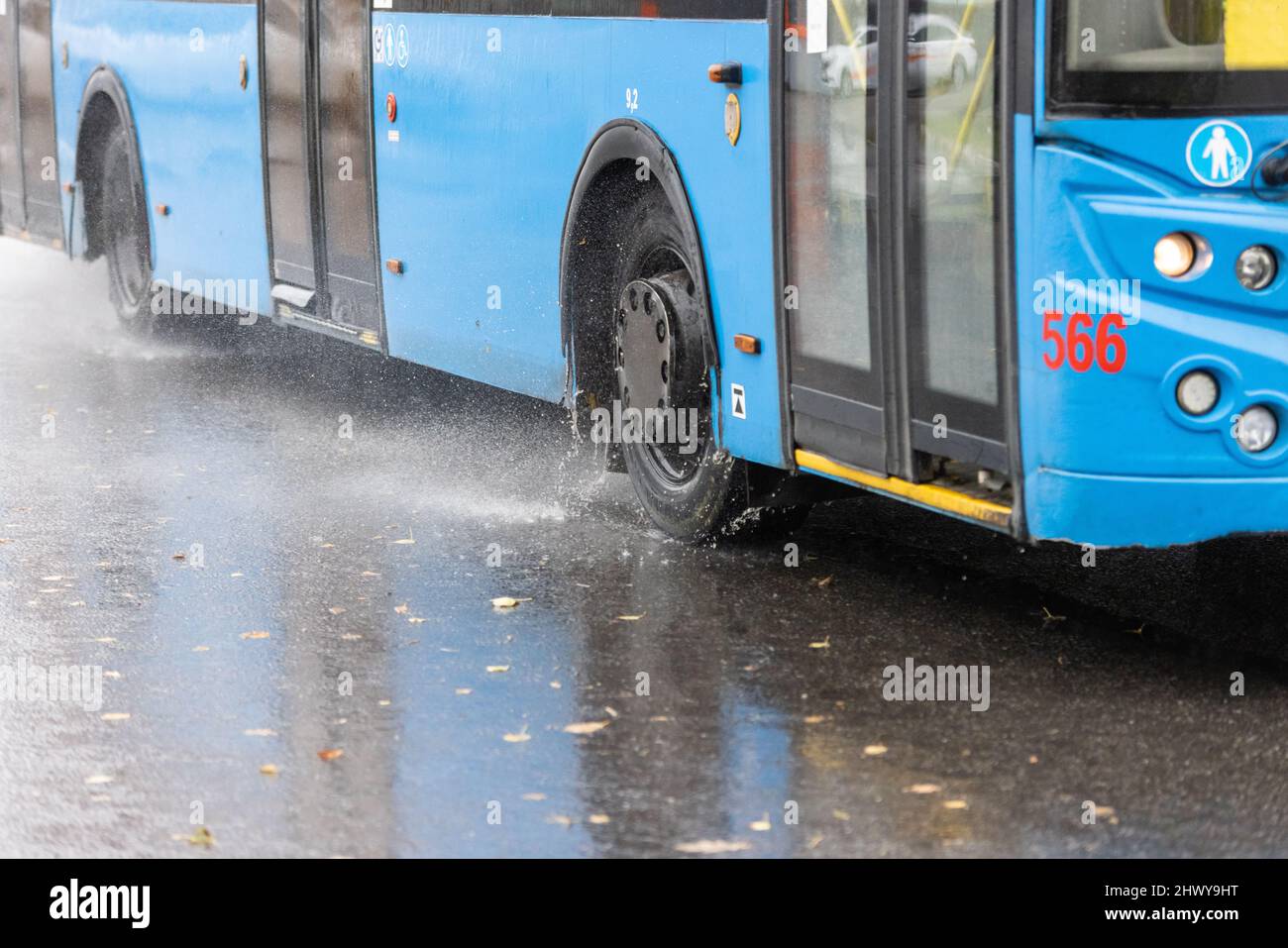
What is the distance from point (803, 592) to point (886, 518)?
4.78ft

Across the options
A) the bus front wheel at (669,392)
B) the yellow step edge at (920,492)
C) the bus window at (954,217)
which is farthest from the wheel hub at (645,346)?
the bus window at (954,217)

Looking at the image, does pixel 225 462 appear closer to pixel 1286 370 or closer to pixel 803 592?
pixel 803 592

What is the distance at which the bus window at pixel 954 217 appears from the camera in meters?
6.18

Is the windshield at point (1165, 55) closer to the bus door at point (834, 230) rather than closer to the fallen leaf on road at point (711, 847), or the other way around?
the bus door at point (834, 230)

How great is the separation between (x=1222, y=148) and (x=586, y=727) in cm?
237

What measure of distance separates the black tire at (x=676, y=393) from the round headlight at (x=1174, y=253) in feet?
7.54

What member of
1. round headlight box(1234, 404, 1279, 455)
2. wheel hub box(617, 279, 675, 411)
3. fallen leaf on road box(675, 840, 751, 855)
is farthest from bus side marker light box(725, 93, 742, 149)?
fallen leaf on road box(675, 840, 751, 855)

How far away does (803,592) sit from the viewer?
7.75 metres

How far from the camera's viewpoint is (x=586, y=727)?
6.17 m

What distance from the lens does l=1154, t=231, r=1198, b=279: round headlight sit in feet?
19.4

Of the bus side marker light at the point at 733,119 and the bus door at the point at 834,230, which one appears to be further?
the bus side marker light at the point at 733,119

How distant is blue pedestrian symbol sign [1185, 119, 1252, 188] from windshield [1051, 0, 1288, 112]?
0.05 m

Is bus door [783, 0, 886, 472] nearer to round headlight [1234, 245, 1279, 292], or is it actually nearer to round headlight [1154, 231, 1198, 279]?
round headlight [1154, 231, 1198, 279]

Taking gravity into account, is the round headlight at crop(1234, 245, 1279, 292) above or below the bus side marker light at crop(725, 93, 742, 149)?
below
